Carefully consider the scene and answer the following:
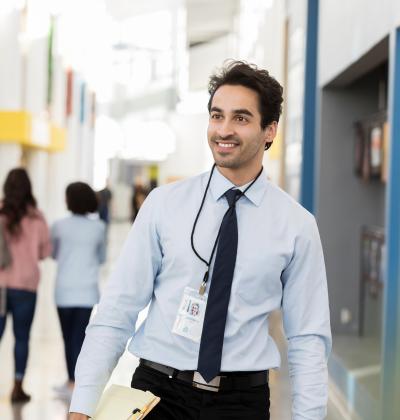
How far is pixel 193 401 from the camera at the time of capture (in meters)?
2.64

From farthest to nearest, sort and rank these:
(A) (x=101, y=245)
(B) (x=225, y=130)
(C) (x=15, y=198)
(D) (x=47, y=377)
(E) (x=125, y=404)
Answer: (D) (x=47, y=377)
(A) (x=101, y=245)
(C) (x=15, y=198)
(B) (x=225, y=130)
(E) (x=125, y=404)

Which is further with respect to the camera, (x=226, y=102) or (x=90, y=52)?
(x=90, y=52)

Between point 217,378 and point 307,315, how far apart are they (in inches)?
12.7

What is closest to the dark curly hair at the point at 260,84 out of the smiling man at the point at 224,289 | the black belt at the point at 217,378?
the smiling man at the point at 224,289

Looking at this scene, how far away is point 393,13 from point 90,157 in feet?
110

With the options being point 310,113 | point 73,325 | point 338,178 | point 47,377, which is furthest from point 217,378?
point 310,113

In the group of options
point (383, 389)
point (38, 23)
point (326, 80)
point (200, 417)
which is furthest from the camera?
point (38, 23)

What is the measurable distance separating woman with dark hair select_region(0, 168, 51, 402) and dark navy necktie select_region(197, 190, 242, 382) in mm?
4165

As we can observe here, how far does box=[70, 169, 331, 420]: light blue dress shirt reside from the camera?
8.61ft

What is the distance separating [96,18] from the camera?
37906 mm

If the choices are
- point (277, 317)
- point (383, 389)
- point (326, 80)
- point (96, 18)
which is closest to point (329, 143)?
point (326, 80)

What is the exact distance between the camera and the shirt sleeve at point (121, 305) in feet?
8.20

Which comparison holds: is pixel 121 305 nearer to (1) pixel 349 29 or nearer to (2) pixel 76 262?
(2) pixel 76 262

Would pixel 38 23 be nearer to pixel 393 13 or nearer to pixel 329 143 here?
pixel 329 143
